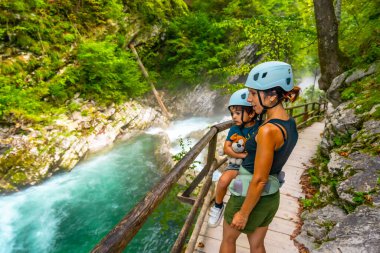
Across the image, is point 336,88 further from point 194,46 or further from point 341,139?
point 194,46

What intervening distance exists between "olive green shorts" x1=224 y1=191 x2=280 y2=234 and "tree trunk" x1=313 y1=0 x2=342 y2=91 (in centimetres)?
820

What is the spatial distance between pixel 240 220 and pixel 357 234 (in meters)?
2.02

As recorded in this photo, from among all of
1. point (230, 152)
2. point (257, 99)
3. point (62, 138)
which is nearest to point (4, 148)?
point (62, 138)

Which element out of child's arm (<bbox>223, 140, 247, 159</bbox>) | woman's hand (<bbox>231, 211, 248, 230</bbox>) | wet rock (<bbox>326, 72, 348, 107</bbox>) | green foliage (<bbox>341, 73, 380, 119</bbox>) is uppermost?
wet rock (<bbox>326, 72, 348, 107</bbox>)

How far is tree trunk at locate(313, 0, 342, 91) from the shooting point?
322 inches

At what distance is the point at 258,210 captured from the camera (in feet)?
7.14

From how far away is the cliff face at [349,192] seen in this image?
3.14 metres

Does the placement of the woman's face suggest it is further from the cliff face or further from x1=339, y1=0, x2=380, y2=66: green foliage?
x1=339, y1=0, x2=380, y2=66: green foliage

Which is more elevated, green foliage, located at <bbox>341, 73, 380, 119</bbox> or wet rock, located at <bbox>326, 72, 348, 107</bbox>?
wet rock, located at <bbox>326, 72, 348, 107</bbox>

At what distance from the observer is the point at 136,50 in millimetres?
18562

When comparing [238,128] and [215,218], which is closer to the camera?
[215,218]

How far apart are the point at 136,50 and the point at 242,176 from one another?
1803 centimetres

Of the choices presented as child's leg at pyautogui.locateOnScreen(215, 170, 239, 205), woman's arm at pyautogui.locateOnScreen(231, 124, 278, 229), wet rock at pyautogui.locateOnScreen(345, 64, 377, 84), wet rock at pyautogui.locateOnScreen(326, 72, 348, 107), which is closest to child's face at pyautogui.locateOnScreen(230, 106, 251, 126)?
child's leg at pyautogui.locateOnScreen(215, 170, 239, 205)

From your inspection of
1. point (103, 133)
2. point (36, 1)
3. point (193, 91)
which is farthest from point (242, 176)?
point (193, 91)
